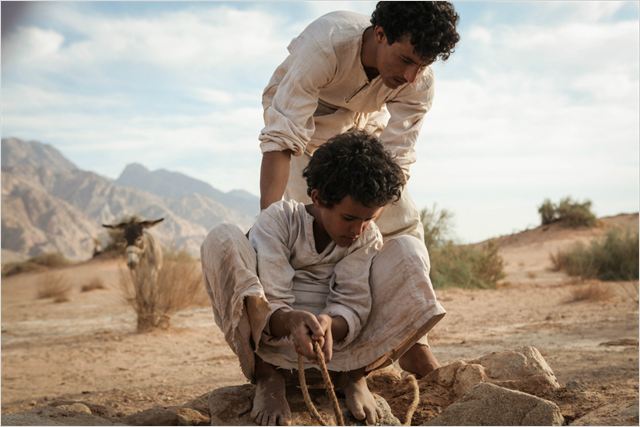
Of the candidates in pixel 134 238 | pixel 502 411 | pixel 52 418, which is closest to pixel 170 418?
pixel 52 418

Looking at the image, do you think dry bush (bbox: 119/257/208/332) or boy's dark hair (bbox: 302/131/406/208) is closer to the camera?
boy's dark hair (bbox: 302/131/406/208)

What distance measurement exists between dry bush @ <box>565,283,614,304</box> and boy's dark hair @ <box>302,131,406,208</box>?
9353mm

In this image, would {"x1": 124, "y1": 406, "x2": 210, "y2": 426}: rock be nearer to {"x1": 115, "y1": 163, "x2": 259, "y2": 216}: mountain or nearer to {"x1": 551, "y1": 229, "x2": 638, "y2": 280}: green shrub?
{"x1": 551, "y1": 229, "x2": 638, "y2": 280}: green shrub

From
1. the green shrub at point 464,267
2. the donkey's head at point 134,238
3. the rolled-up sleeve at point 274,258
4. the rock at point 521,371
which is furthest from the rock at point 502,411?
the green shrub at point 464,267

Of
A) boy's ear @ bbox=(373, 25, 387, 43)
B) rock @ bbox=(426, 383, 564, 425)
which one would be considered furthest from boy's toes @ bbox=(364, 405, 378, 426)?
boy's ear @ bbox=(373, 25, 387, 43)

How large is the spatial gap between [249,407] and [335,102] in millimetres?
1763

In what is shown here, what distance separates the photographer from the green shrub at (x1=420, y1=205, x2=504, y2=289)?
1555 centimetres

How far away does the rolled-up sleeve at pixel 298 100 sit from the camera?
3.96 m

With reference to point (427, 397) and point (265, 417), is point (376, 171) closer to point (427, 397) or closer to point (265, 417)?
point (265, 417)

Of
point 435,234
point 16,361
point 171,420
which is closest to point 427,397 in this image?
point 171,420

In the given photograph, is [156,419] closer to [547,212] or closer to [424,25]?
[424,25]

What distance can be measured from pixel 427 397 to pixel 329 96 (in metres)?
1.74

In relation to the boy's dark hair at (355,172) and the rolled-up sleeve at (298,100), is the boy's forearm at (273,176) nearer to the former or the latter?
the rolled-up sleeve at (298,100)

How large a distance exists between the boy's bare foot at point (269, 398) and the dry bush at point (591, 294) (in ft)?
30.7
